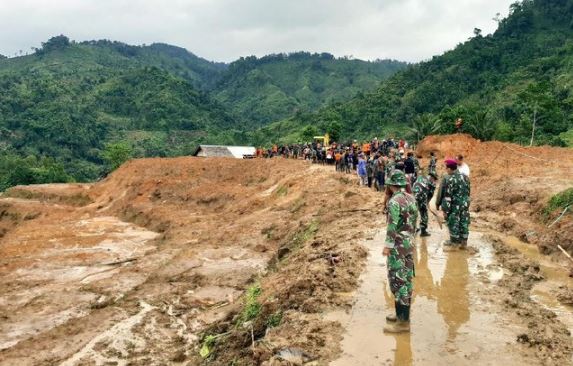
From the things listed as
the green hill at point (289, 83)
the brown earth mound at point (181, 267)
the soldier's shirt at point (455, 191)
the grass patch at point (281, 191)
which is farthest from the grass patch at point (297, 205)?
the green hill at point (289, 83)

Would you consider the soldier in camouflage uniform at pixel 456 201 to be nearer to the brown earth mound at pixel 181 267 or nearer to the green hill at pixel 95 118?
the brown earth mound at pixel 181 267

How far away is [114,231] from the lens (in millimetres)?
25641

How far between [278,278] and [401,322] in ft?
12.5

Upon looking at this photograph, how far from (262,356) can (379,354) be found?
1415 mm

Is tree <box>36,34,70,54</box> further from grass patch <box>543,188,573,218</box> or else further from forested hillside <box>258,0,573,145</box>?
grass patch <box>543,188,573,218</box>

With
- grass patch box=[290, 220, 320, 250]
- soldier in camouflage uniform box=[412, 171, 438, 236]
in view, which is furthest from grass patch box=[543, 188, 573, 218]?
grass patch box=[290, 220, 320, 250]

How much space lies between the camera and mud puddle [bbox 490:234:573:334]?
7.00m

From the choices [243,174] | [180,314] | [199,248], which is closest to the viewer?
[180,314]

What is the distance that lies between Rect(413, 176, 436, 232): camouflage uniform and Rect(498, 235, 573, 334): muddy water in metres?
1.87

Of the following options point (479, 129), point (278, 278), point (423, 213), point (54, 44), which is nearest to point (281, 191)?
point (423, 213)

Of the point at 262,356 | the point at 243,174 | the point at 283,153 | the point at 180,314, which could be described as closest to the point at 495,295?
the point at 262,356

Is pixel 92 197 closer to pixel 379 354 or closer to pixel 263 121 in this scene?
pixel 379 354

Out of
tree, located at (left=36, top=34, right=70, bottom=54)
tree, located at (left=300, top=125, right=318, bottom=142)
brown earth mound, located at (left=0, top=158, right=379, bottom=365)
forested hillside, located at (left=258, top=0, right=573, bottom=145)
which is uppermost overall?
tree, located at (left=36, top=34, right=70, bottom=54)

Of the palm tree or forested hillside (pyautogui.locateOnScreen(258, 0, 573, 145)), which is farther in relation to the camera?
forested hillside (pyautogui.locateOnScreen(258, 0, 573, 145))
